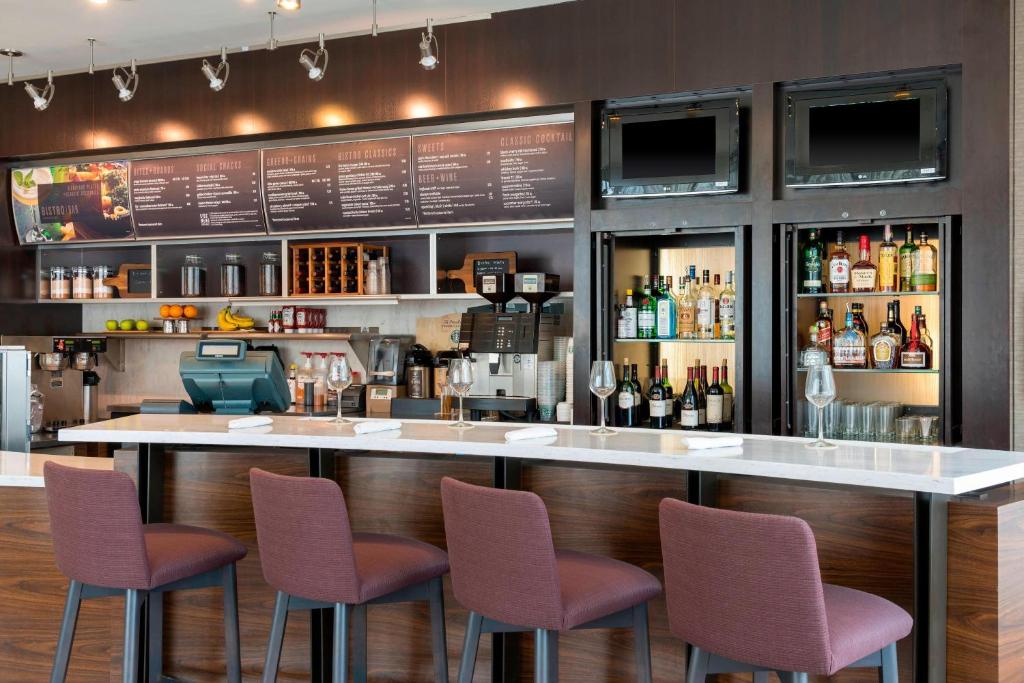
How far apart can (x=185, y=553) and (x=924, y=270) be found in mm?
2890

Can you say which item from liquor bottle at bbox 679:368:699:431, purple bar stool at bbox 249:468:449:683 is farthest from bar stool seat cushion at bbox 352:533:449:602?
liquor bottle at bbox 679:368:699:431

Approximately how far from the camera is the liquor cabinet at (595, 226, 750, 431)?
4.13 m

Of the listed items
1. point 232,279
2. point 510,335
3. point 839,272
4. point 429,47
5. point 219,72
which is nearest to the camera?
point 839,272

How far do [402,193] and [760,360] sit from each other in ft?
6.66

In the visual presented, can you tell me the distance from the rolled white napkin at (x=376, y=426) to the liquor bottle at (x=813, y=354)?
185 centimetres

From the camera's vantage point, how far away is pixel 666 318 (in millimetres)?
4406

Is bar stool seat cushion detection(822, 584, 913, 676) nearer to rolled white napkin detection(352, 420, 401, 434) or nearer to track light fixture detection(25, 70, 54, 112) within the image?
rolled white napkin detection(352, 420, 401, 434)

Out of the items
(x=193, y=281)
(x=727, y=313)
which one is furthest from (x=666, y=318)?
(x=193, y=281)

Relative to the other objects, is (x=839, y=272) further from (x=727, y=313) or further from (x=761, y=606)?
(x=761, y=606)

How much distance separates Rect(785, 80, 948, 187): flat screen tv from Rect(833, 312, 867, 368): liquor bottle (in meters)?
0.61

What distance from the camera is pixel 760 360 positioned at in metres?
4.06

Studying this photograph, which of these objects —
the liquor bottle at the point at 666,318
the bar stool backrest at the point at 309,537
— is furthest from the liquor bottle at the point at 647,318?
the bar stool backrest at the point at 309,537

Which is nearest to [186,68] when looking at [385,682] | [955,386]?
[385,682]

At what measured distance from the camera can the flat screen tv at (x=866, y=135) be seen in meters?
3.78
